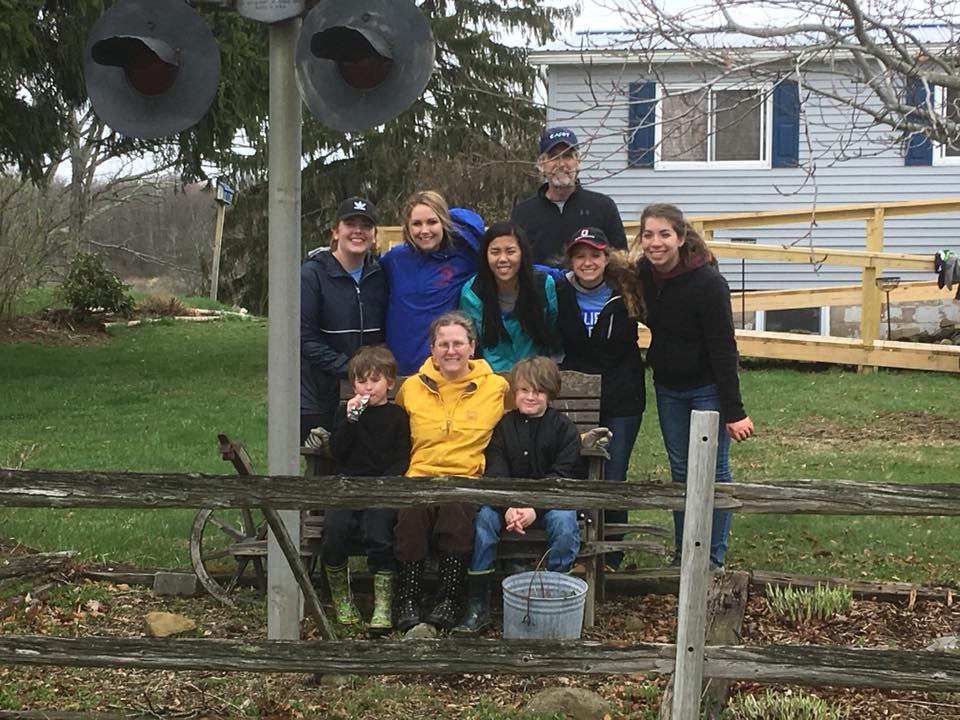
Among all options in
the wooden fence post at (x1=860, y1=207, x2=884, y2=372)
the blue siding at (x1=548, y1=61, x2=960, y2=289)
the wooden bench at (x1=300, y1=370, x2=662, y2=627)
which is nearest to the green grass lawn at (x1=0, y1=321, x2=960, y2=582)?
the wooden fence post at (x1=860, y1=207, x2=884, y2=372)

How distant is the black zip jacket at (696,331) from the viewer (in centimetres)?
560

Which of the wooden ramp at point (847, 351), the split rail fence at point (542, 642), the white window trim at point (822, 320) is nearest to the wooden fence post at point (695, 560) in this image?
the split rail fence at point (542, 642)

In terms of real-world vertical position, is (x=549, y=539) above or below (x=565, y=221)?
below

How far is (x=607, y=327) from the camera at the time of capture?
232 inches

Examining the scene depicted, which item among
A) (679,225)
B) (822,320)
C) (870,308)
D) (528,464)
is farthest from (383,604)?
(822,320)

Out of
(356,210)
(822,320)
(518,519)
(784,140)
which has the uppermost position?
(784,140)

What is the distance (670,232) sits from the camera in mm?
5500

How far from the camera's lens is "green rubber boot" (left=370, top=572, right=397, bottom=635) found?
5.20 meters

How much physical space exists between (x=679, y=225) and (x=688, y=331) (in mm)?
514

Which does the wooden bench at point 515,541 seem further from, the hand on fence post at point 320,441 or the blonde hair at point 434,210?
the blonde hair at point 434,210

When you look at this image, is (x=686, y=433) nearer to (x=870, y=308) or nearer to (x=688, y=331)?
(x=688, y=331)

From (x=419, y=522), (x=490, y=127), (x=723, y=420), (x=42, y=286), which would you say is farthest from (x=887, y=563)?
(x=42, y=286)

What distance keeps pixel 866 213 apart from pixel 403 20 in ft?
38.6

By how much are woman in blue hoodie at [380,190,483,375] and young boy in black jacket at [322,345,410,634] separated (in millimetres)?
542
